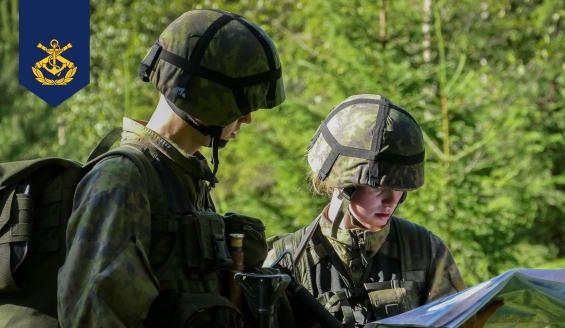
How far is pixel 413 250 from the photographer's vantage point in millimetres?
4844

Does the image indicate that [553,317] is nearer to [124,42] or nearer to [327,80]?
[327,80]

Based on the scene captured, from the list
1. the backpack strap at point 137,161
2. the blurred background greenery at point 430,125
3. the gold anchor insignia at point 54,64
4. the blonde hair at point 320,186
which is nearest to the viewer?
the backpack strap at point 137,161

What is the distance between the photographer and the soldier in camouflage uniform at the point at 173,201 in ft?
10.1

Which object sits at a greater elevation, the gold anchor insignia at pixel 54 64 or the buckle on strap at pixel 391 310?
the gold anchor insignia at pixel 54 64

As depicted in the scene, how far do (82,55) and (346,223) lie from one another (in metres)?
7.82

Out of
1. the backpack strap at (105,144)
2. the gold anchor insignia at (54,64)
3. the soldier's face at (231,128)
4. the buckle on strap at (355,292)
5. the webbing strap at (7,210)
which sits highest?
the gold anchor insignia at (54,64)

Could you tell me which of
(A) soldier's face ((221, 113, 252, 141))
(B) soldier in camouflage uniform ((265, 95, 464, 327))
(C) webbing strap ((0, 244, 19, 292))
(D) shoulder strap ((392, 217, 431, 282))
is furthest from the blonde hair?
(C) webbing strap ((0, 244, 19, 292))

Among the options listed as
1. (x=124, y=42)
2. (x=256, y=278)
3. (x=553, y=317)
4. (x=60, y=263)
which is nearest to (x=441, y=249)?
(x=553, y=317)

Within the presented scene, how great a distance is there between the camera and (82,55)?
12.2m

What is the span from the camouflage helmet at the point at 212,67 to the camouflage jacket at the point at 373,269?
1.34 m

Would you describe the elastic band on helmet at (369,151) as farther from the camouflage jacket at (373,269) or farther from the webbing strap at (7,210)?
the webbing strap at (7,210)

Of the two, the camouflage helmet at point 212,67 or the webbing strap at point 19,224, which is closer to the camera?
the webbing strap at point 19,224

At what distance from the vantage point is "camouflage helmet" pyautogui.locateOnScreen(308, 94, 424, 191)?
4668 mm

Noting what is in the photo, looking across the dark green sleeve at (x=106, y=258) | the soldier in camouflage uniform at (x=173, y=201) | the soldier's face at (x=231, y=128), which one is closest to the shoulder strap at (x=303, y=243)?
the soldier in camouflage uniform at (x=173, y=201)
